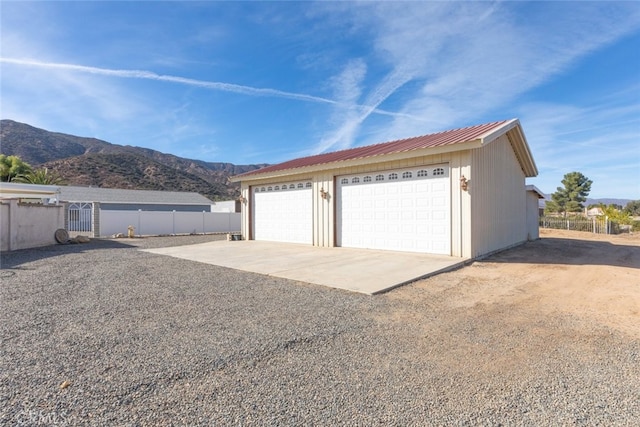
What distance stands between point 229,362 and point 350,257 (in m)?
6.55

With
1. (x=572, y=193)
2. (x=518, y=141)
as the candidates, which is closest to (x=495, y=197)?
(x=518, y=141)

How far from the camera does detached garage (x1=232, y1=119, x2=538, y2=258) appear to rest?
28.7 ft

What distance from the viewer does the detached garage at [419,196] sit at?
28.7 feet

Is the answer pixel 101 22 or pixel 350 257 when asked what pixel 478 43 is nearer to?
pixel 350 257

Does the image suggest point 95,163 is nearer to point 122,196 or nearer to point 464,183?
point 122,196

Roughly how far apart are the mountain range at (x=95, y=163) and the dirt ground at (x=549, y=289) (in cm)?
3253

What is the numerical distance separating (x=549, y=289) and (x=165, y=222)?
20844 millimetres

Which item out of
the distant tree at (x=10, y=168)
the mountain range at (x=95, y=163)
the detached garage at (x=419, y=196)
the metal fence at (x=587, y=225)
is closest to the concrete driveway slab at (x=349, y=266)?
the detached garage at (x=419, y=196)


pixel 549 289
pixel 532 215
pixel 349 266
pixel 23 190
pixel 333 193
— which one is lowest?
pixel 549 289

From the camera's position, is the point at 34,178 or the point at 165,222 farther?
the point at 34,178

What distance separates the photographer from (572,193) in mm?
43594

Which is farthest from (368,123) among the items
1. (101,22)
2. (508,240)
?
(101,22)

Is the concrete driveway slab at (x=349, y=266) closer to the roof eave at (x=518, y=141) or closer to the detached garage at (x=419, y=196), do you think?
the detached garage at (x=419, y=196)

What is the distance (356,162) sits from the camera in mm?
10891
